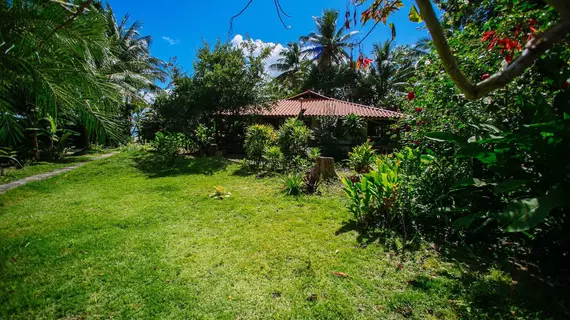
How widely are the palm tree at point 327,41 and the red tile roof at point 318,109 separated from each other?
8.63 meters


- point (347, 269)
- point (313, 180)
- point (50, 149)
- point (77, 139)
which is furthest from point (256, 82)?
point (77, 139)

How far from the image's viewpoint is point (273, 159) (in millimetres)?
8180

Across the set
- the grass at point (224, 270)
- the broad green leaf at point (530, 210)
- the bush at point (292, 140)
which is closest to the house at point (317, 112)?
the bush at point (292, 140)

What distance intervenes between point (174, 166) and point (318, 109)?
9.58 meters

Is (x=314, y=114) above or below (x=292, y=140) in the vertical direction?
above

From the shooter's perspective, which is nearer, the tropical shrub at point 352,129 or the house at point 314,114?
the tropical shrub at point 352,129

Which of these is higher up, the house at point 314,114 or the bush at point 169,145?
the house at point 314,114

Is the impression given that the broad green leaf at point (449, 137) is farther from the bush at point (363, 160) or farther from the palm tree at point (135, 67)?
the palm tree at point (135, 67)

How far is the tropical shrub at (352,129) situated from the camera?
1264 centimetres

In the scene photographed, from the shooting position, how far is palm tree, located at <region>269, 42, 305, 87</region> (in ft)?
89.8

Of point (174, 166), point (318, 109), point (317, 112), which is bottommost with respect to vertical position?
point (174, 166)

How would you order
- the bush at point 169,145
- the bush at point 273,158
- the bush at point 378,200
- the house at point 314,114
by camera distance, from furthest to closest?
the house at point 314,114 → the bush at point 169,145 → the bush at point 273,158 → the bush at point 378,200

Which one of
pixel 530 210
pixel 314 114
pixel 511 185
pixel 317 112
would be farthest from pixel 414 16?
pixel 317 112

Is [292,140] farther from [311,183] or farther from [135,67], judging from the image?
[135,67]
